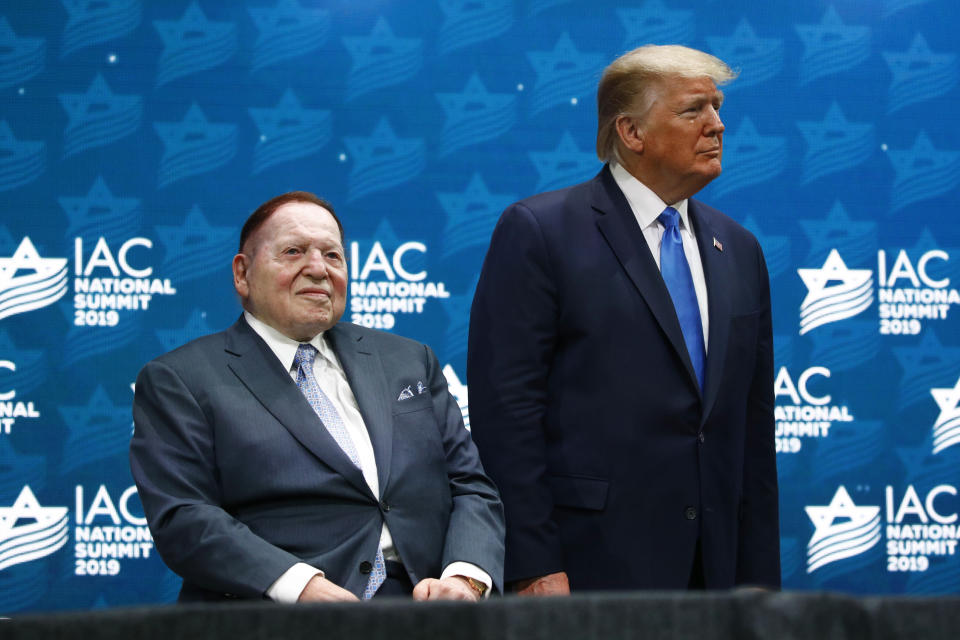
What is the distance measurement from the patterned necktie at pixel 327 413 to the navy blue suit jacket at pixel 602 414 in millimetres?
243

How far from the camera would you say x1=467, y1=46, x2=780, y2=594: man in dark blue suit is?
5.59 feet

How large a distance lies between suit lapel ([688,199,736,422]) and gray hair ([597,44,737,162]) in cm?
23

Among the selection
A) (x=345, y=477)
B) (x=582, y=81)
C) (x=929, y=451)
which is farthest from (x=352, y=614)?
(x=929, y=451)

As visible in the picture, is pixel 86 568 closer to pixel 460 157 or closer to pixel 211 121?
pixel 211 121

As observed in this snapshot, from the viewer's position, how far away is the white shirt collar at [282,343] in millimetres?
1782

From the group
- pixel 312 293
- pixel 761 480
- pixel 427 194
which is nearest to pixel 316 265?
pixel 312 293

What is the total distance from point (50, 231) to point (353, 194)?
94 cm

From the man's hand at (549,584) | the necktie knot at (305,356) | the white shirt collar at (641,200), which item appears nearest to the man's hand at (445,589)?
the man's hand at (549,584)

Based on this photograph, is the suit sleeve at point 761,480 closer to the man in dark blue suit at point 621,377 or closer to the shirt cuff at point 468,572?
the man in dark blue suit at point 621,377

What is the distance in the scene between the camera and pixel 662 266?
5.87 feet

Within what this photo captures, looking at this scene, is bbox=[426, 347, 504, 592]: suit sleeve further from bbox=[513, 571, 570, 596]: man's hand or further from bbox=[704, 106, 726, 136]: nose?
bbox=[704, 106, 726, 136]: nose

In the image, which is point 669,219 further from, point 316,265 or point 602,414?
point 316,265

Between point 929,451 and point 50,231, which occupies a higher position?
point 50,231

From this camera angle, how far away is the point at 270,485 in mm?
1597
